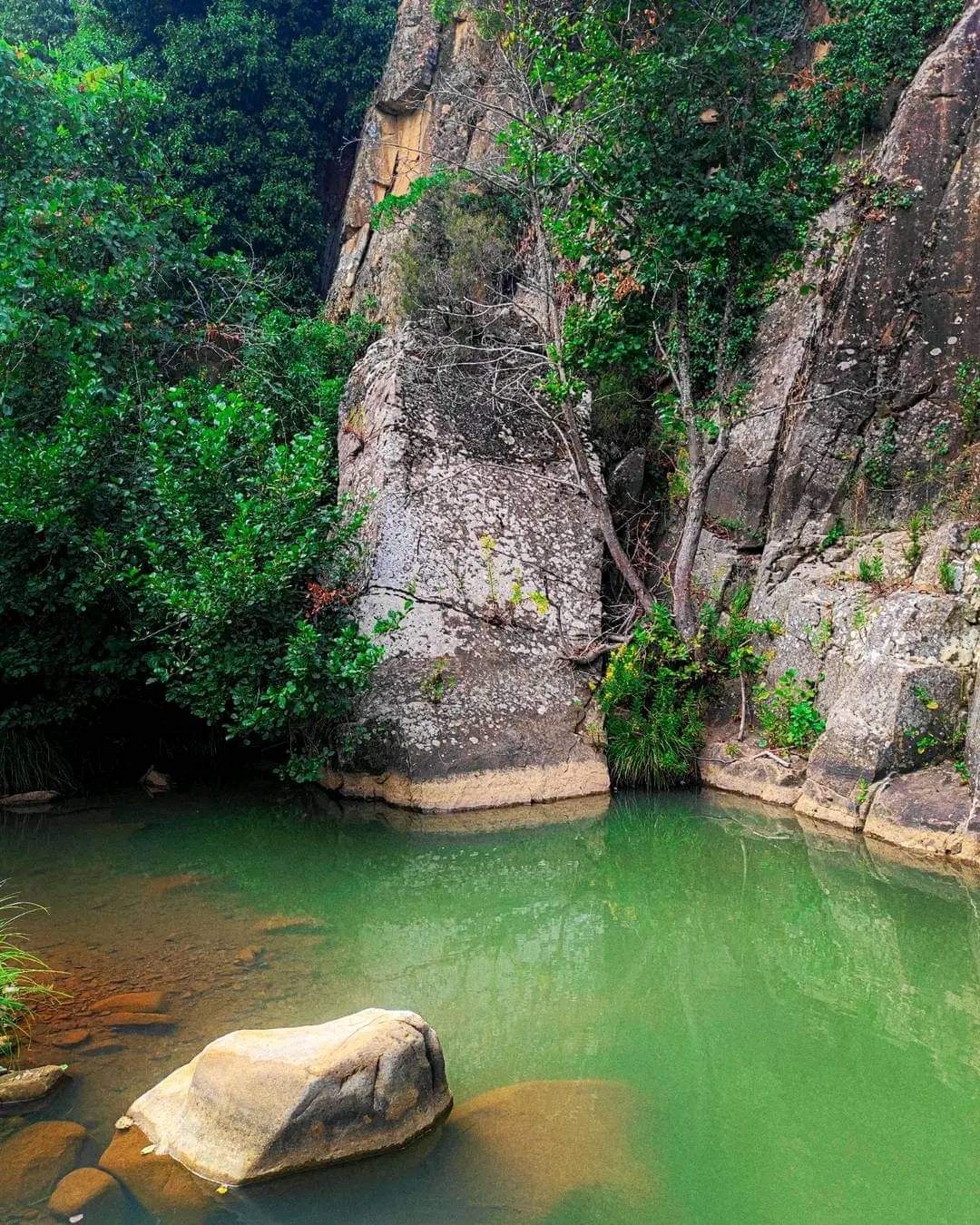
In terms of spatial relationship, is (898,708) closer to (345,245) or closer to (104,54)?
(345,245)

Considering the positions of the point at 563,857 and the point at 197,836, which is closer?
the point at 563,857

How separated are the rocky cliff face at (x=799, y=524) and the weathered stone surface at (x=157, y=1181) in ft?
17.1

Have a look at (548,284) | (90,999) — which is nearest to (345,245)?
(548,284)

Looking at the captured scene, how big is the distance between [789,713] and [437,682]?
341 centimetres

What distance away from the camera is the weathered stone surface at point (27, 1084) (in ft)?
12.3

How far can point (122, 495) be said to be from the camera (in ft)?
28.0

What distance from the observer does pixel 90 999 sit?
4715 mm

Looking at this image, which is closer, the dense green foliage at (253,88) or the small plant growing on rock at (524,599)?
the small plant growing on rock at (524,599)

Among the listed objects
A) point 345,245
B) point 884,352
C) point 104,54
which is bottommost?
point 884,352

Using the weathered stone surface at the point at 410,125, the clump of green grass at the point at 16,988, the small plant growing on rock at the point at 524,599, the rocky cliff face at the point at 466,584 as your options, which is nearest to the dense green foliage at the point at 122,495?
the rocky cliff face at the point at 466,584

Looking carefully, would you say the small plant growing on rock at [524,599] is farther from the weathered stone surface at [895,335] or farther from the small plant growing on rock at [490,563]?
the weathered stone surface at [895,335]

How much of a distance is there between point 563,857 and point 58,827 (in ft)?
14.6

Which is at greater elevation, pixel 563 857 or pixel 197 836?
pixel 563 857

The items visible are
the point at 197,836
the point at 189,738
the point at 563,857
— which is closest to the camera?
the point at 563,857
